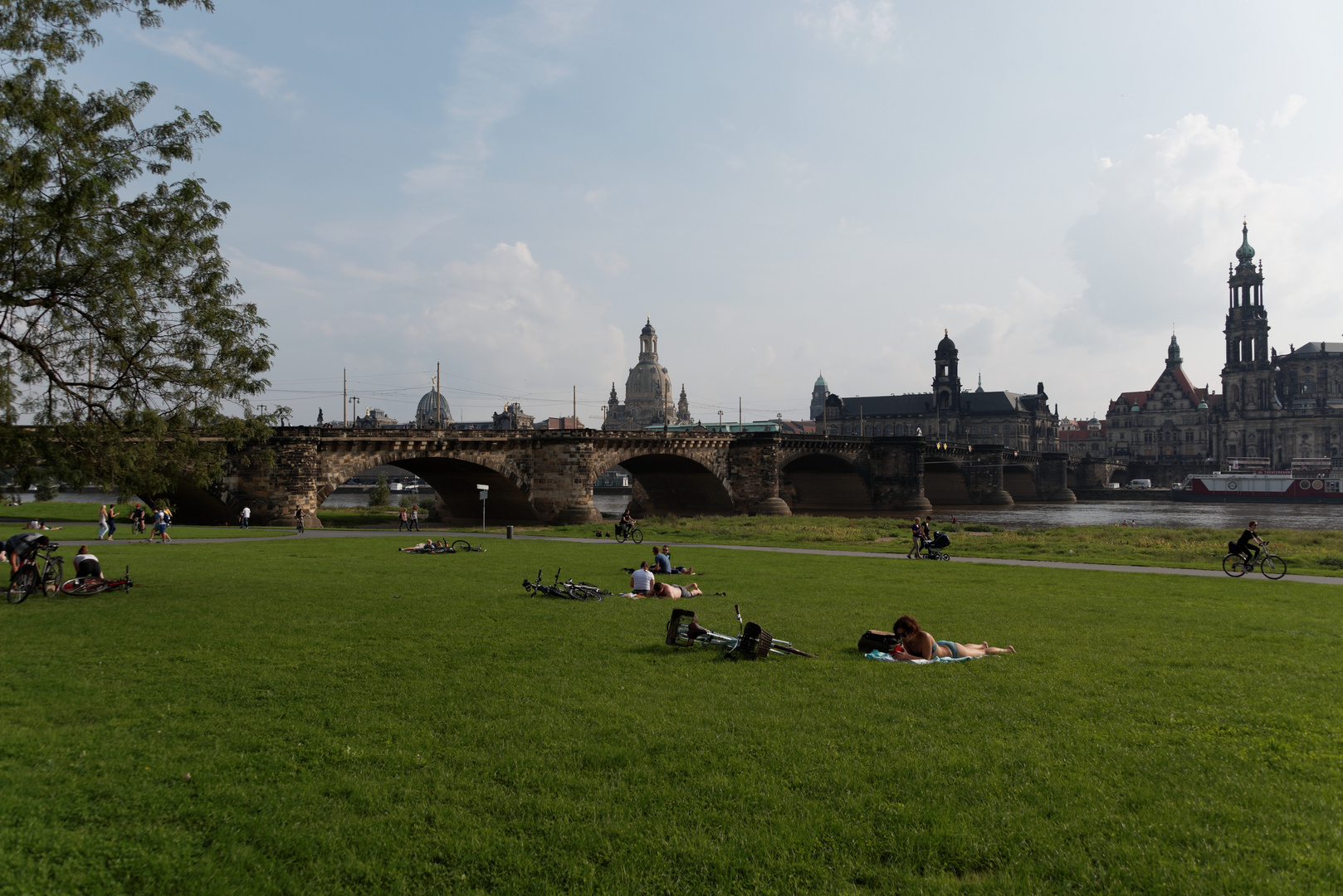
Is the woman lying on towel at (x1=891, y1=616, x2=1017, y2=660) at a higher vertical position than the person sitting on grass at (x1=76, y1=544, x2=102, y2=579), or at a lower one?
lower

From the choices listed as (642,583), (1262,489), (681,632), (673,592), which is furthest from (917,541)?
(1262,489)

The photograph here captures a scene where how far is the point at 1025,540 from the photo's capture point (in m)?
34.4

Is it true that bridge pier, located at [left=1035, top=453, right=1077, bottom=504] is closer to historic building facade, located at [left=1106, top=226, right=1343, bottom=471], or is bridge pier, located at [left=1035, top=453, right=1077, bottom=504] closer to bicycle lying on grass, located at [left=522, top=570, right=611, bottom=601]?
historic building facade, located at [left=1106, top=226, right=1343, bottom=471]

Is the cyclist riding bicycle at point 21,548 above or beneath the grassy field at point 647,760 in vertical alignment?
above

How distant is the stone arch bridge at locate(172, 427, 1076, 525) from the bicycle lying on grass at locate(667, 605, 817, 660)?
11.4 meters

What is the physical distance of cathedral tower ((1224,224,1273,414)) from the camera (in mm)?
148250

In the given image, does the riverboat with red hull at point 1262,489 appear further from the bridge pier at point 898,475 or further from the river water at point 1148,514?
the bridge pier at point 898,475

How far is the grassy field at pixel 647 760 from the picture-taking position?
5359mm

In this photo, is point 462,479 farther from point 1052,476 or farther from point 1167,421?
point 1167,421

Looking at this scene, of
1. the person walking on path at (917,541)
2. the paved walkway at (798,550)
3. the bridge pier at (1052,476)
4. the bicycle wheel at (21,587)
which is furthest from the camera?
the bridge pier at (1052,476)

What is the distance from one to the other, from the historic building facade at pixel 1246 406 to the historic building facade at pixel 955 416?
13764 millimetres

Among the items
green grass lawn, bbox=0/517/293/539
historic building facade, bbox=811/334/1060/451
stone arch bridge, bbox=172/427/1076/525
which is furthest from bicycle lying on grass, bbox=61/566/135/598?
historic building facade, bbox=811/334/1060/451

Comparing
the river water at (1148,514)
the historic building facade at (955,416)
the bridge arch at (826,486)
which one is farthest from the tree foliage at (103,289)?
the historic building facade at (955,416)

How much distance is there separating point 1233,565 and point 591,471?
3423 cm
